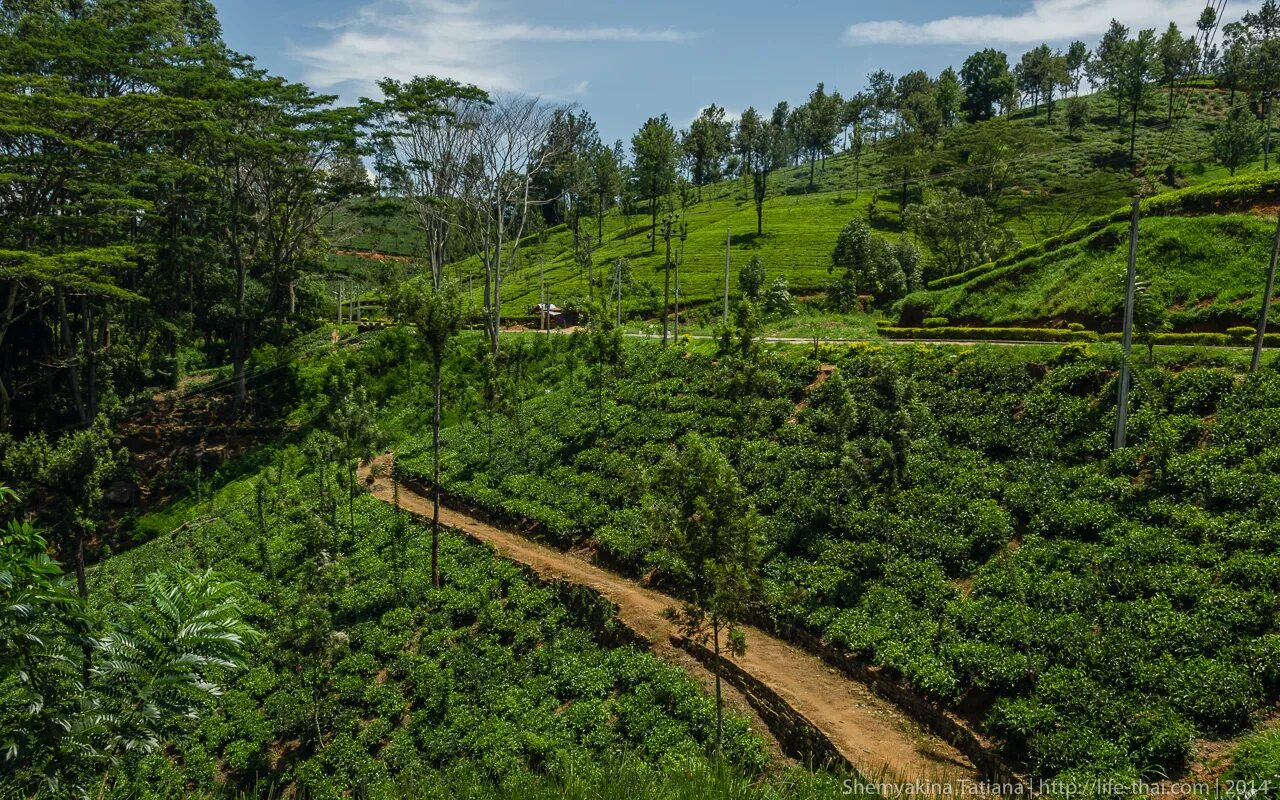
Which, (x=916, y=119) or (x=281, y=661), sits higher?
(x=916, y=119)

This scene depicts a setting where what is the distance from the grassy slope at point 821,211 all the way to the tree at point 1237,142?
7.28 feet

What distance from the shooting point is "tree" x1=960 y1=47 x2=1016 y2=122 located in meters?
118

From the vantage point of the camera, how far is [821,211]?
90.7m

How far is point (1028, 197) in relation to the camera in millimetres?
71812

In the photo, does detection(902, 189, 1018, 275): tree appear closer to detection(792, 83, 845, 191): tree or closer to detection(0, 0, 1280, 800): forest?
detection(0, 0, 1280, 800): forest

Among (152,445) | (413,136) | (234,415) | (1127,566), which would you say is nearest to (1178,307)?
(1127,566)

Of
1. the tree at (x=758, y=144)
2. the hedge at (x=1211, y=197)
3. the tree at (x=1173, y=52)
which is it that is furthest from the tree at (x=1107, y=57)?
the hedge at (x=1211, y=197)

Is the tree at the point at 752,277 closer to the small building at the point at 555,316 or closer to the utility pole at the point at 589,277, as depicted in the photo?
the utility pole at the point at 589,277

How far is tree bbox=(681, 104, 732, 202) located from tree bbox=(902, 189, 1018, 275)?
141 feet

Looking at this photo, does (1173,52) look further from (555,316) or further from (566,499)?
(566,499)

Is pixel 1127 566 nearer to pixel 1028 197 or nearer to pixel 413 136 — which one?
pixel 413 136

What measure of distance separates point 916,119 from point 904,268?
6432 cm

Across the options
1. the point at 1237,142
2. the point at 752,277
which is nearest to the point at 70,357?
the point at 752,277

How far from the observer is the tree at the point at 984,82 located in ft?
386
